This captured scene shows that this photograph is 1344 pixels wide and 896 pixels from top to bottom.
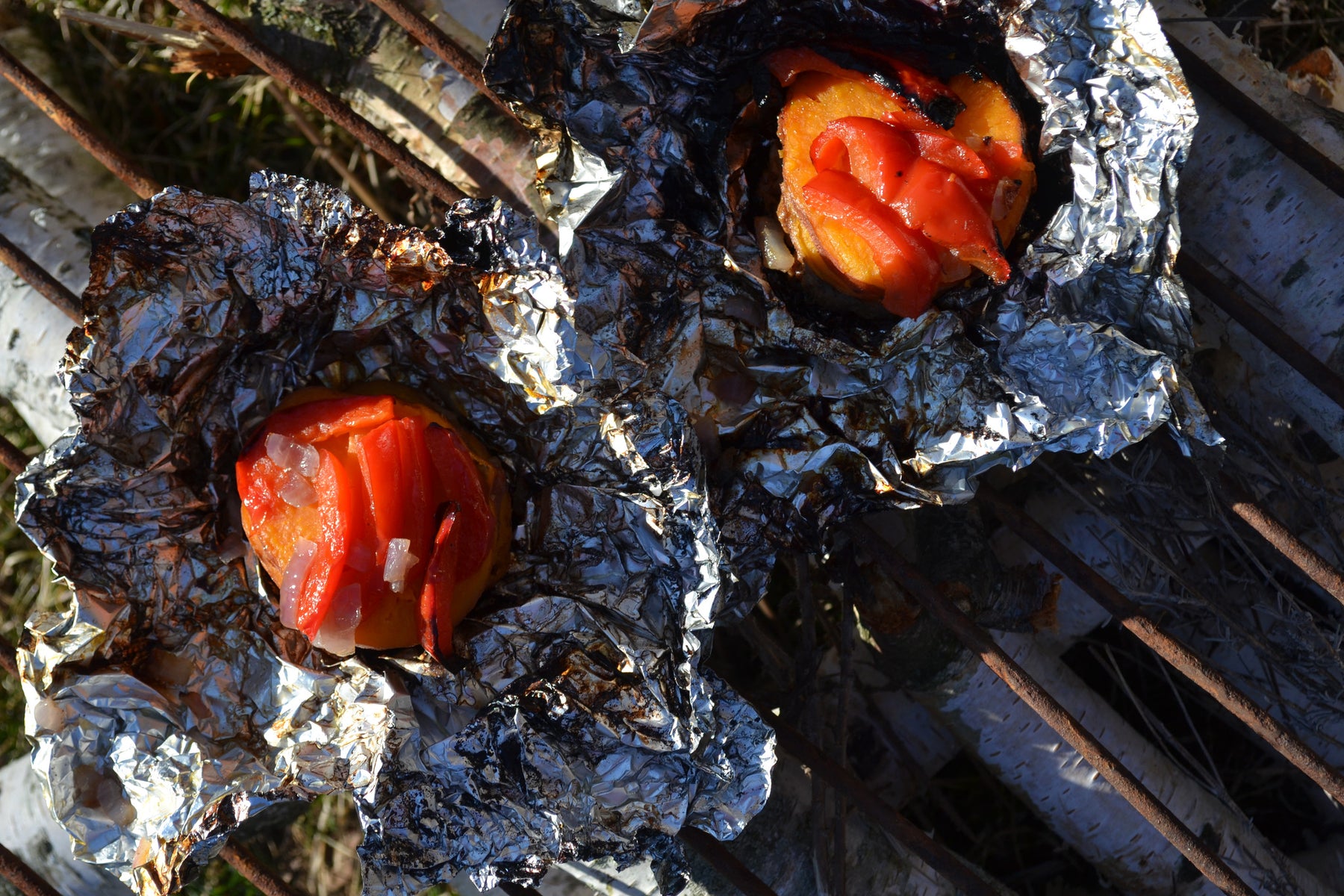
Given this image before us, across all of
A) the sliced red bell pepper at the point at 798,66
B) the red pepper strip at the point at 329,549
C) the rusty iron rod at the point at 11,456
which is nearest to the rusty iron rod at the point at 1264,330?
the sliced red bell pepper at the point at 798,66

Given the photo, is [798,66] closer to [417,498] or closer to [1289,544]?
[417,498]

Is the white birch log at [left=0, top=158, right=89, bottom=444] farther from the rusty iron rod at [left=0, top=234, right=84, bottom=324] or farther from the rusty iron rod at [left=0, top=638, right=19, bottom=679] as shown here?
the rusty iron rod at [left=0, top=638, right=19, bottom=679]

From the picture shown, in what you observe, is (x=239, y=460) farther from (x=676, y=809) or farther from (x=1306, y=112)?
(x=1306, y=112)

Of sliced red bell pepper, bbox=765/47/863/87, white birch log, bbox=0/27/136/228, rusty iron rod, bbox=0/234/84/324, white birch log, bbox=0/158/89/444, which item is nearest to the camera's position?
sliced red bell pepper, bbox=765/47/863/87

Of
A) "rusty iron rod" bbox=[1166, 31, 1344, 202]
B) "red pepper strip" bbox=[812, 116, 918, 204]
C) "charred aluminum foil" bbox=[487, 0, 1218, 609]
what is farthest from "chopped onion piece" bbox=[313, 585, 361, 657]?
"rusty iron rod" bbox=[1166, 31, 1344, 202]

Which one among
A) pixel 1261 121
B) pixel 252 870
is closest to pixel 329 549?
pixel 252 870

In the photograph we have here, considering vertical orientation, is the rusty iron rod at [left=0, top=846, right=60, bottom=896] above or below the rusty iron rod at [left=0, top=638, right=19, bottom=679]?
below

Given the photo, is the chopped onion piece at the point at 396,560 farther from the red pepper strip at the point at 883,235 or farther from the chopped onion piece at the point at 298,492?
the red pepper strip at the point at 883,235

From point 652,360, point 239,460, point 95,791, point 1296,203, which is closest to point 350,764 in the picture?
point 95,791
